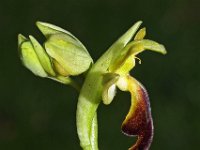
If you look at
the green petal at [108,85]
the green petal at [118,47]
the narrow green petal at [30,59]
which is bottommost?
the green petal at [108,85]

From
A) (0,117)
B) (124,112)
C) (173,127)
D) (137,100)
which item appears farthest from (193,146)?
(137,100)

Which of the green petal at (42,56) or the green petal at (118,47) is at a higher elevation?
the green petal at (42,56)

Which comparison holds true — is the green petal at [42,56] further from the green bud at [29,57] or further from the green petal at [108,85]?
the green petal at [108,85]

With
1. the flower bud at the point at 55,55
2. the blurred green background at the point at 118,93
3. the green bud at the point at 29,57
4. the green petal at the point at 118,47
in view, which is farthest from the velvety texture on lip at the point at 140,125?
the blurred green background at the point at 118,93

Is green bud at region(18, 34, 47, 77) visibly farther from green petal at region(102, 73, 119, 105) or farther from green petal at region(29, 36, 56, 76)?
green petal at region(102, 73, 119, 105)

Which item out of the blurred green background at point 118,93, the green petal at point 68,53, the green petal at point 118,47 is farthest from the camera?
the blurred green background at point 118,93

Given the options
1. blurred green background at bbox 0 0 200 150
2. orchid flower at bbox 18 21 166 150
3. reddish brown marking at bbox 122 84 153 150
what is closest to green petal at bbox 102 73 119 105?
orchid flower at bbox 18 21 166 150

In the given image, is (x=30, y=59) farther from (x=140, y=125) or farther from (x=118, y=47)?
(x=140, y=125)

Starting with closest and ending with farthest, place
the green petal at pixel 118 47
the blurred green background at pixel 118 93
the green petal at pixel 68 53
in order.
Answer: the green petal at pixel 68 53, the green petal at pixel 118 47, the blurred green background at pixel 118 93
